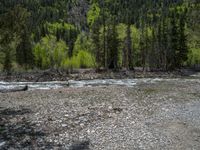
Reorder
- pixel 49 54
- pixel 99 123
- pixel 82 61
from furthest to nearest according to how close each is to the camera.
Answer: pixel 82 61
pixel 49 54
pixel 99 123

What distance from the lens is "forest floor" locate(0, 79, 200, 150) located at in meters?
19.5

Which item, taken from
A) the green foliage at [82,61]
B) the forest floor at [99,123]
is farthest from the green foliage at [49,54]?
the forest floor at [99,123]

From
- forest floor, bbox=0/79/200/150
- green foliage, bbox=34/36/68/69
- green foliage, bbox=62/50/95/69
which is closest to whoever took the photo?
forest floor, bbox=0/79/200/150

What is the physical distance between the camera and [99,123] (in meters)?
23.5

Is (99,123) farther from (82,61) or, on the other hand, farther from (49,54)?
(82,61)

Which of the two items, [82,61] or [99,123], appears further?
[82,61]

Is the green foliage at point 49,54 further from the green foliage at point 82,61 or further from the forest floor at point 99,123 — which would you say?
the forest floor at point 99,123

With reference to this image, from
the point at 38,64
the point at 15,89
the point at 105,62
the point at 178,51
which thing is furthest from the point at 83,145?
the point at 38,64

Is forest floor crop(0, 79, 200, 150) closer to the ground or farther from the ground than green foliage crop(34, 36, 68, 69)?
farther from the ground

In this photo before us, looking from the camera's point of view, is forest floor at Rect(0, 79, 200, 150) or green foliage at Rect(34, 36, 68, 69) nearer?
forest floor at Rect(0, 79, 200, 150)

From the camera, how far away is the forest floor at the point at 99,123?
19531 mm

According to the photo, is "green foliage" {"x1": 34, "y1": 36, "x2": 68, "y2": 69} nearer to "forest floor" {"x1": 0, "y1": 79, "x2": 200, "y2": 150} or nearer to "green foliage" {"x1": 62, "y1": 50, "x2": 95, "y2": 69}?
"green foliage" {"x1": 62, "y1": 50, "x2": 95, "y2": 69}

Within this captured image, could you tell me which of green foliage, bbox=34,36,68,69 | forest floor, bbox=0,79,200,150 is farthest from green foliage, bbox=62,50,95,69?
forest floor, bbox=0,79,200,150

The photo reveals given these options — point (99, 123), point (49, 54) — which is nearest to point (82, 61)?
point (49, 54)
